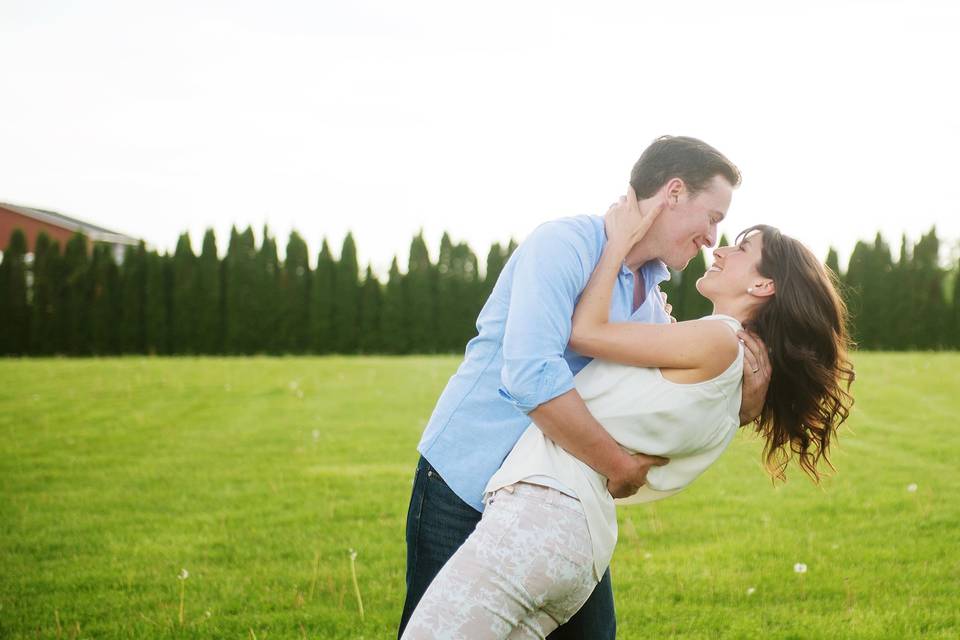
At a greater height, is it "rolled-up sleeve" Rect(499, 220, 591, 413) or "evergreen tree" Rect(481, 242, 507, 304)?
"evergreen tree" Rect(481, 242, 507, 304)

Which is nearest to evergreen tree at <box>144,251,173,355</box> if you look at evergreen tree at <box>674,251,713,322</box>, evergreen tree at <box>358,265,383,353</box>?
evergreen tree at <box>358,265,383,353</box>

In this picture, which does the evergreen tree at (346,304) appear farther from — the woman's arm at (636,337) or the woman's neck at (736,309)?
the woman's arm at (636,337)

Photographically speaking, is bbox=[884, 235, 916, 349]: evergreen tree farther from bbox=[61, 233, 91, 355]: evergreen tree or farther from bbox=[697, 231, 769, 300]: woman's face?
bbox=[697, 231, 769, 300]: woman's face

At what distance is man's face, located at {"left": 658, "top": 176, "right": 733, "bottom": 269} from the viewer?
2.41 meters

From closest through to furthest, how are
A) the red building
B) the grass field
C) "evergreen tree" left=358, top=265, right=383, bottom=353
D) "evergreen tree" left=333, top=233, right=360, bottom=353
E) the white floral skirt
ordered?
1. the white floral skirt
2. the grass field
3. "evergreen tree" left=333, top=233, right=360, bottom=353
4. "evergreen tree" left=358, top=265, right=383, bottom=353
5. the red building

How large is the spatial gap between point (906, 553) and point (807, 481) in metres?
2.37

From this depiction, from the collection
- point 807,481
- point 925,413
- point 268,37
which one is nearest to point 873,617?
point 807,481

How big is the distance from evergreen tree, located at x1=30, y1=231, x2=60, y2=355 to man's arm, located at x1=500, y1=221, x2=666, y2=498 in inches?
1043

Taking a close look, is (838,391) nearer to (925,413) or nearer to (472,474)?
(472,474)

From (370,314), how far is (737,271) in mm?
23725

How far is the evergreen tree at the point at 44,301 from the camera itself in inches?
1003

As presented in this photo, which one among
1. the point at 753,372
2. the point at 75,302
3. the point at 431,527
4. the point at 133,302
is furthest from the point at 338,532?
the point at 75,302

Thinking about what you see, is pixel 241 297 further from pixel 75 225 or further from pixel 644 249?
pixel 644 249

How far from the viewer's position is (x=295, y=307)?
25.7m
